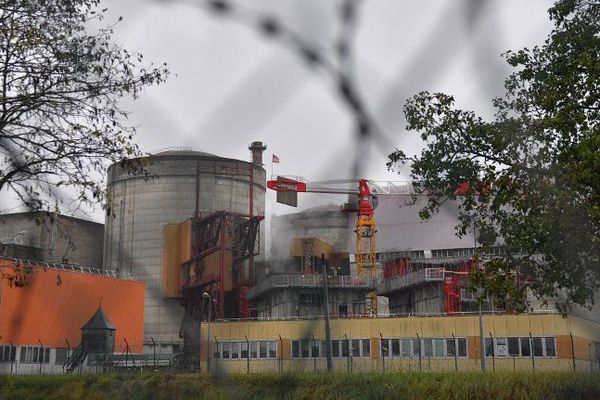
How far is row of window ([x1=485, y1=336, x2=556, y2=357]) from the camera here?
27.3m

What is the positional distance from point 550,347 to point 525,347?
3.15 feet

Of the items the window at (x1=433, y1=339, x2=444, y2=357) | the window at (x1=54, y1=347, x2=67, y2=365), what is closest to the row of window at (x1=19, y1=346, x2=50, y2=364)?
the window at (x1=54, y1=347, x2=67, y2=365)

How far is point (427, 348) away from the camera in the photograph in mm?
29141

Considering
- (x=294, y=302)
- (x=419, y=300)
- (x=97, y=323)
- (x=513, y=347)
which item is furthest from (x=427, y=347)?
(x=419, y=300)

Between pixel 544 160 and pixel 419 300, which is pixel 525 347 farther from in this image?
pixel 544 160

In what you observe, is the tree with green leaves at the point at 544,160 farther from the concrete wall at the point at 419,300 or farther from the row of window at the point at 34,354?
the concrete wall at the point at 419,300

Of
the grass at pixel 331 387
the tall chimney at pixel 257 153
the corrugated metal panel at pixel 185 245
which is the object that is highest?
the corrugated metal panel at pixel 185 245

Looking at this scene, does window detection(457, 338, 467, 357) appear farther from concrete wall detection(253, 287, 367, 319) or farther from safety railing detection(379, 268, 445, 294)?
safety railing detection(379, 268, 445, 294)

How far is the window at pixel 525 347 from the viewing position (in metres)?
27.7

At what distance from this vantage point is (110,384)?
1068cm

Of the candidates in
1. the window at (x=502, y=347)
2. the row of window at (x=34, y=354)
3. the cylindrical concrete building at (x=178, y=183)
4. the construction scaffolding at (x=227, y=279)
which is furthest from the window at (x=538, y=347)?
the cylindrical concrete building at (x=178, y=183)

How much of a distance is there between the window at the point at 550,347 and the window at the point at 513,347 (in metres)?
1.13

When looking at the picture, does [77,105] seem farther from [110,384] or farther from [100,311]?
[100,311]

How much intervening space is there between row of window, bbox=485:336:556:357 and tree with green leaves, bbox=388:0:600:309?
1881cm
